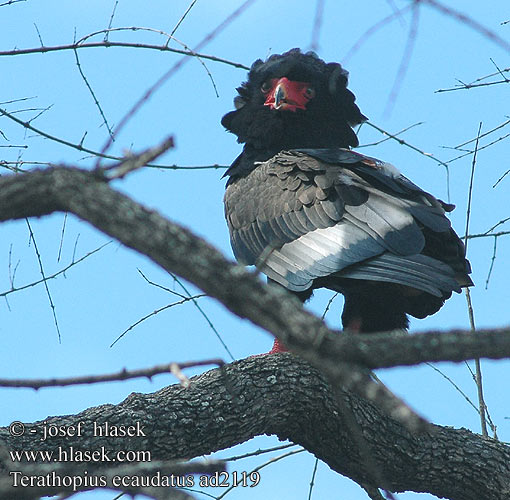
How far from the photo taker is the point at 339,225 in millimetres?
4527

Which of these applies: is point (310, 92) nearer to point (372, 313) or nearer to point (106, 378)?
point (372, 313)

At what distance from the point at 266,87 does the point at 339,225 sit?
5.43 ft

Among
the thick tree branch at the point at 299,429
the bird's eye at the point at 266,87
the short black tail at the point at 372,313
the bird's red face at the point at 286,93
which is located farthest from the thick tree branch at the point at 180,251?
the bird's eye at the point at 266,87

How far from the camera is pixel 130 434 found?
130 inches

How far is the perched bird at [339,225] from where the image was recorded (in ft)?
13.9

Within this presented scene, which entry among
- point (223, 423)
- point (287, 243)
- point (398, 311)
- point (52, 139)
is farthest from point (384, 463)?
point (52, 139)

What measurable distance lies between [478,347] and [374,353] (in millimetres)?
176

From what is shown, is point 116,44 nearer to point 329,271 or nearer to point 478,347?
point 329,271

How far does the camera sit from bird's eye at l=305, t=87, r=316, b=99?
5755mm

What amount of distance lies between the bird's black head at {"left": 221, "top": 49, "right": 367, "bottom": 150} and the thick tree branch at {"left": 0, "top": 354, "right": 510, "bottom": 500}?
2.24 m

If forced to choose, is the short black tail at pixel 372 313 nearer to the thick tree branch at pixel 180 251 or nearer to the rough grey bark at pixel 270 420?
the rough grey bark at pixel 270 420

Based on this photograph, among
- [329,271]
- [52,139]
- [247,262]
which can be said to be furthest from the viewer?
[247,262]

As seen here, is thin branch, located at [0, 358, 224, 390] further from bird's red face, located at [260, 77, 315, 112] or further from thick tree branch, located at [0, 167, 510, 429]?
bird's red face, located at [260, 77, 315, 112]

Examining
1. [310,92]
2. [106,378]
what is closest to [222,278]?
[106,378]
